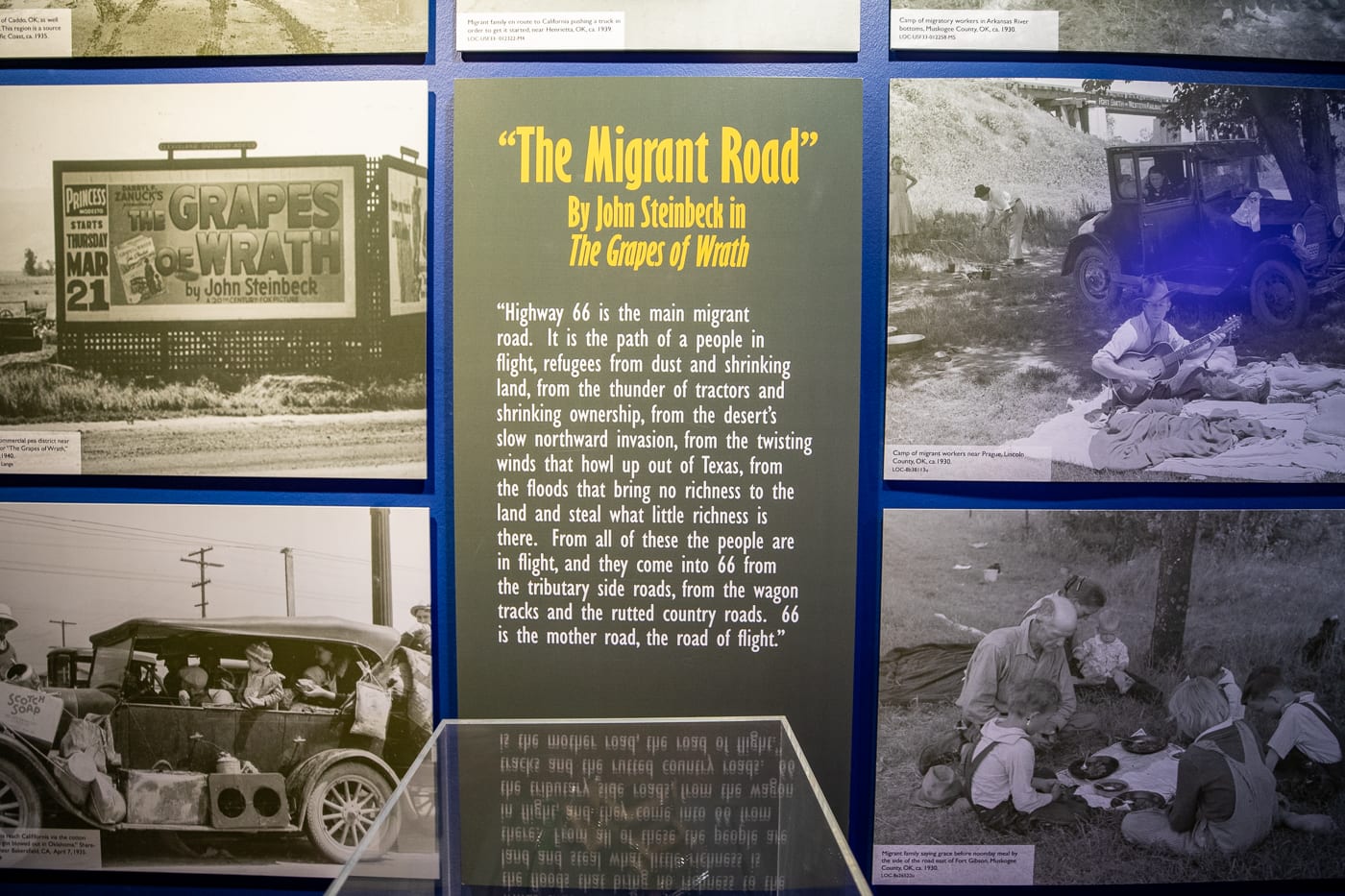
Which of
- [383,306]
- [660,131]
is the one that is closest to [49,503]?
[383,306]

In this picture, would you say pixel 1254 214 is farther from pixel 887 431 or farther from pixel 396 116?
pixel 396 116

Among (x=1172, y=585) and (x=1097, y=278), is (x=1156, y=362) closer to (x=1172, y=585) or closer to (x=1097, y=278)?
(x=1097, y=278)

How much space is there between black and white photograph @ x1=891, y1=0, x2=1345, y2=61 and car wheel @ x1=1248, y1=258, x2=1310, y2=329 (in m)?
0.41

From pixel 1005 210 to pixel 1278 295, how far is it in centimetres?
56

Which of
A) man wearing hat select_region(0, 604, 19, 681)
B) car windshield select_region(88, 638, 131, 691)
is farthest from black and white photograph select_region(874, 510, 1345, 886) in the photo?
man wearing hat select_region(0, 604, 19, 681)

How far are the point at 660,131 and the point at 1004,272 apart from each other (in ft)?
2.35

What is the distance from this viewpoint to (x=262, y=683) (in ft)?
5.21
